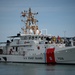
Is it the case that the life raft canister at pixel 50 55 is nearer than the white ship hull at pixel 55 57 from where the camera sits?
No

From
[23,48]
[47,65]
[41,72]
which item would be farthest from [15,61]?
[41,72]

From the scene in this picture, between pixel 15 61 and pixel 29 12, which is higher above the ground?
pixel 29 12

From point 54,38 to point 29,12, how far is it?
692 cm

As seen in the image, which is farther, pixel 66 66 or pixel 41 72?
pixel 66 66

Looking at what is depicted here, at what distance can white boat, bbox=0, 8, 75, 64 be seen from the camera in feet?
157

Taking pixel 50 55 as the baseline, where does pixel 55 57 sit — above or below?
below

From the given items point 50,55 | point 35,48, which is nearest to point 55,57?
point 50,55

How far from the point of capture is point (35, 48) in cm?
5072

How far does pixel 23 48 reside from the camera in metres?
52.9

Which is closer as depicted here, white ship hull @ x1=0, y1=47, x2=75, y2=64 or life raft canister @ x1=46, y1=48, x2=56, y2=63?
white ship hull @ x1=0, y1=47, x2=75, y2=64

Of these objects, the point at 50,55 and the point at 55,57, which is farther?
the point at 50,55

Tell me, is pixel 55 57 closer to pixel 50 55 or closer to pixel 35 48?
pixel 50 55

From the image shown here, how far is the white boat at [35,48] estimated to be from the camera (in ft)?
157

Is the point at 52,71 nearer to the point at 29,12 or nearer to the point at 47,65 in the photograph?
the point at 47,65
